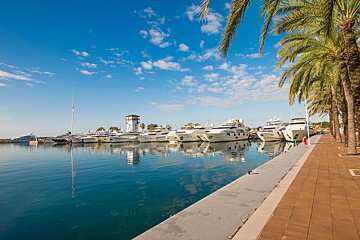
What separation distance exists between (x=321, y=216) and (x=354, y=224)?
520 millimetres

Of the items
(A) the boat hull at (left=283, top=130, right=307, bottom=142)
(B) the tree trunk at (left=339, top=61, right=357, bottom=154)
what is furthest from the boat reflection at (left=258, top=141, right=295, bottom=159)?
(B) the tree trunk at (left=339, top=61, right=357, bottom=154)

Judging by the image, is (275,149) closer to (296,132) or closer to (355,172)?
(296,132)

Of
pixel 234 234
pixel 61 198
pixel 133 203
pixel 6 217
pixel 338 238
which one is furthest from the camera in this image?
pixel 61 198

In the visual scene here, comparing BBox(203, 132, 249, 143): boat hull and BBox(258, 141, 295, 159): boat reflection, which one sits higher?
BBox(203, 132, 249, 143): boat hull

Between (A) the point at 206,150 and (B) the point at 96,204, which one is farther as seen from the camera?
(A) the point at 206,150

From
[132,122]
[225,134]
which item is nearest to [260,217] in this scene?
[225,134]

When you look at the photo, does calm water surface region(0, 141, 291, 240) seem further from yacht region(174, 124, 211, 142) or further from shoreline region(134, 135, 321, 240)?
yacht region(174, 124, 211, 142)

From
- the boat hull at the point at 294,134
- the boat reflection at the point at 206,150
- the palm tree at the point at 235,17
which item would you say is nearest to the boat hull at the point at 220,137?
the boat reflection at the point at 206,150

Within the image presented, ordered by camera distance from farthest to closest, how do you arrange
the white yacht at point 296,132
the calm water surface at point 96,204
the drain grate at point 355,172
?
the white yacht at point 296,132, the drain grate at point 355,172, the calm water surface at point 96,204

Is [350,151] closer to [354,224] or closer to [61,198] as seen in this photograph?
[354,224]

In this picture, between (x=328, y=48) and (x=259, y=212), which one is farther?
(x=328, y=48)

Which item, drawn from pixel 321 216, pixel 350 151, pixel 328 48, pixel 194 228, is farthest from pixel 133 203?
pixel 328 48

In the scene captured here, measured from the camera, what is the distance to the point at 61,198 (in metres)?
9.94

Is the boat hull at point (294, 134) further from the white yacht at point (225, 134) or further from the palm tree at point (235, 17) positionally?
the palm tree at point (235, 17)
